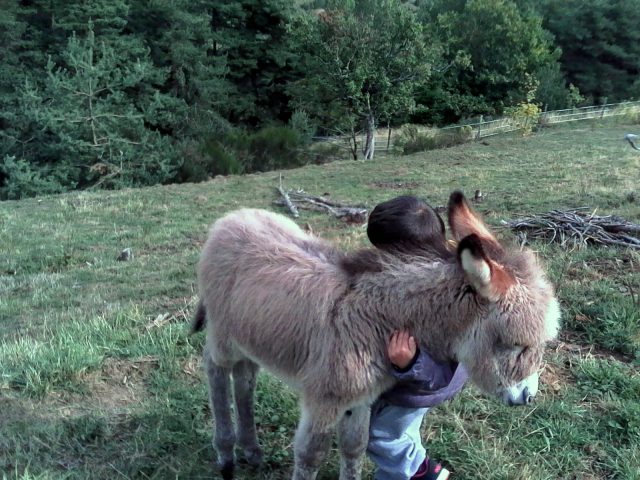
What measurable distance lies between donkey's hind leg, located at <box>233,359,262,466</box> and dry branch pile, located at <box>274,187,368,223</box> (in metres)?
8.37

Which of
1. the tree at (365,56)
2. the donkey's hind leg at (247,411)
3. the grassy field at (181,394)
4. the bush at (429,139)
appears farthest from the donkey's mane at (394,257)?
the tree at (365,56)

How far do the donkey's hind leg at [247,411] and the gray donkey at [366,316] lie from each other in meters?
0.43

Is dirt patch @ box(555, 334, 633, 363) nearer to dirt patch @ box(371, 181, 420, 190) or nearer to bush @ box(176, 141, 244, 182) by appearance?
dirt patch @ box(371, 181, 420, 190)

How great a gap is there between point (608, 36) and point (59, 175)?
136 feet

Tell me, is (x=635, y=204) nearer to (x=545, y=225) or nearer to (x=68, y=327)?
(x=545, y=225)

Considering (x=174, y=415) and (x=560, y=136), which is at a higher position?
(x=174, y=415)

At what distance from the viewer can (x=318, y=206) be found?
13570 millimetres

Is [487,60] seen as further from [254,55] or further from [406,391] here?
[406,391]

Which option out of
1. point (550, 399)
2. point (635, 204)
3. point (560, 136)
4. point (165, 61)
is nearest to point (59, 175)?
point (165, 61)

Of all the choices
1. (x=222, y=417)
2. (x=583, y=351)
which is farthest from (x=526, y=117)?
(x=222, y=417)

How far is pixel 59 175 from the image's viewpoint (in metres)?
26.1

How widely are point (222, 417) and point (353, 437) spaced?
36.9 inches

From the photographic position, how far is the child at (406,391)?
8.77ft

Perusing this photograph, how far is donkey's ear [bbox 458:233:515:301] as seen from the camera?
7.42 feet
